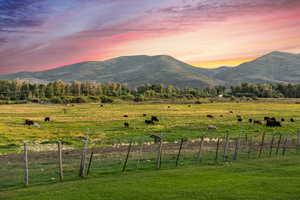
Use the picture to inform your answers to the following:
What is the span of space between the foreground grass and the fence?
2.23m

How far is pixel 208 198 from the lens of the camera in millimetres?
13008

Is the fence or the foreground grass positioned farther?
the fence

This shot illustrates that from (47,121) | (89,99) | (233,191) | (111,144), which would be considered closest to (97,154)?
(111,144)

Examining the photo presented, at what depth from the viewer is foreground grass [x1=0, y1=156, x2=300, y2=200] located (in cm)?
1350

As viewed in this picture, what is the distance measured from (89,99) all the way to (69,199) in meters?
161

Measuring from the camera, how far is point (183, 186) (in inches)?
595

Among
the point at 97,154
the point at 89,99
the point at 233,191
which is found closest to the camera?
the point at 233,191

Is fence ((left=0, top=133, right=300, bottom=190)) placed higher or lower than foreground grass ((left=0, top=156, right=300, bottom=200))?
lower

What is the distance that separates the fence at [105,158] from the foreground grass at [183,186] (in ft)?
7.32

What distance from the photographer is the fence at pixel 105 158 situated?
19.2 m

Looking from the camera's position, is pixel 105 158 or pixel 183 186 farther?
pixel 105 158

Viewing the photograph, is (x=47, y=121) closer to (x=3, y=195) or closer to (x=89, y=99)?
(x=3, y=195)

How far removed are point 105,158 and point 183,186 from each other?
1230cm

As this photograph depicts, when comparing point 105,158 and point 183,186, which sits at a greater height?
point 183,186
